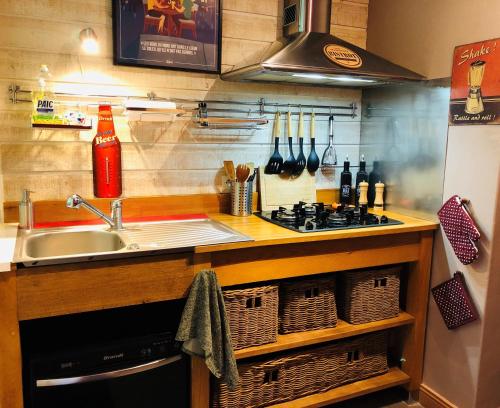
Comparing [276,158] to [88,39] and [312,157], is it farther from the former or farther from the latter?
[88,39]

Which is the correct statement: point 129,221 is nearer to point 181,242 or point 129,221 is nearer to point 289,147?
point 181,242

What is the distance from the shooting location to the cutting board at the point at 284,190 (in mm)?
2439

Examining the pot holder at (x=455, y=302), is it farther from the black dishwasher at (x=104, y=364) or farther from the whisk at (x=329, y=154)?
the black dishwasher at (x=104, y=364)

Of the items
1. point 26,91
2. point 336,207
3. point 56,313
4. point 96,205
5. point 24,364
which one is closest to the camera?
point 56,313

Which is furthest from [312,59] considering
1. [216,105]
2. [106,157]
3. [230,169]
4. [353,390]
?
[353,390]

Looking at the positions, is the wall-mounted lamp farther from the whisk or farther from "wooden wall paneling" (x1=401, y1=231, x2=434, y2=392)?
"wooden wall paneling" (x1=401, y1=231, x2=434, y2=392)

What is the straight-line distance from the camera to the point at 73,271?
1.57 meters

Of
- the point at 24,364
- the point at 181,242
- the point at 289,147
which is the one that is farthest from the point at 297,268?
the point at 24,364

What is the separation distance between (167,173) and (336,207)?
90 centimetres

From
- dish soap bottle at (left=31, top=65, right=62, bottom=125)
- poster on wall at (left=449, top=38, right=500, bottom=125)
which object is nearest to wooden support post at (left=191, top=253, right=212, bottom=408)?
dish soap bottle at (left=31, top=65, right=62, bottom=125)

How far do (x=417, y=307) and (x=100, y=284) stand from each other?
1.52m

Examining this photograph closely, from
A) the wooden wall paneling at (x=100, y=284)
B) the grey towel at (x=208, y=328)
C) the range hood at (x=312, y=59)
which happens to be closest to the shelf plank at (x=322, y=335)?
the grey towel at (x=208, y=328)

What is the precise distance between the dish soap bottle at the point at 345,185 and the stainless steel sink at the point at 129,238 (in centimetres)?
84

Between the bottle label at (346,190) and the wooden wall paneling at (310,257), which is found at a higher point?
the bottle label at (346,190)
